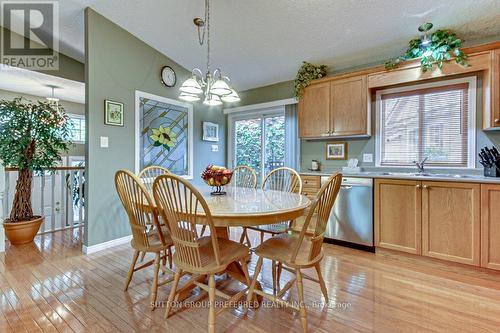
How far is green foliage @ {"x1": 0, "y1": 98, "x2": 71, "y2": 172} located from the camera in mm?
2893

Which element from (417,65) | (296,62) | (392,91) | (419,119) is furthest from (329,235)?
(296,62)

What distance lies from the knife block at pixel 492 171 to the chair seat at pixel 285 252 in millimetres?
2067

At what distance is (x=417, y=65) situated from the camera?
274 cm

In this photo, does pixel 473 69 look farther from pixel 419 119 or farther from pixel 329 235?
pixel 329 235

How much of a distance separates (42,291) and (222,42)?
3.32 meters

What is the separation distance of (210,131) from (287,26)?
2.33 m

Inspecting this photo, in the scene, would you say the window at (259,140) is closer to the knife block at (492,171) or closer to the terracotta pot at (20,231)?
the knife block at (492,171)

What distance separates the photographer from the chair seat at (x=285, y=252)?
5.10 ft

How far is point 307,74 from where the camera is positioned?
3.56m

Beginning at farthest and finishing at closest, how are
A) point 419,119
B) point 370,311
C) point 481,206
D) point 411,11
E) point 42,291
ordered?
point 419,119, point 411,11, point 481,206, point 42,291, point 370,311

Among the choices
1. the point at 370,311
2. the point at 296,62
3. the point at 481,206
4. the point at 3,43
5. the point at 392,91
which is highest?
the point at 3,43

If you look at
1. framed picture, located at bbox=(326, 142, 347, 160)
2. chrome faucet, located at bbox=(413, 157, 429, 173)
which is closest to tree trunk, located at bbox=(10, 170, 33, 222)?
framed picture, located at bbox=(326, 142, 347, 160)

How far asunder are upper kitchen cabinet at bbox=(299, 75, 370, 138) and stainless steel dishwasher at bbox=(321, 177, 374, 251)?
0.73 meters

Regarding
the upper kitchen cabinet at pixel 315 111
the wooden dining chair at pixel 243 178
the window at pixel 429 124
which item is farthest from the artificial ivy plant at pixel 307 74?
the wooden dining chair at pixel 243 178
